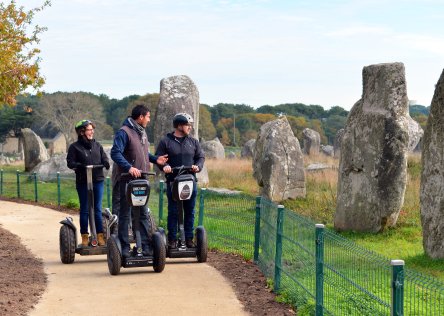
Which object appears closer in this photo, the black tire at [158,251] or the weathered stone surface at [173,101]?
the black tire at [158,251]

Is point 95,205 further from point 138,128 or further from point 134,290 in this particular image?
point 134,290

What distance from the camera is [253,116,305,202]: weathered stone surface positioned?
74.6ft

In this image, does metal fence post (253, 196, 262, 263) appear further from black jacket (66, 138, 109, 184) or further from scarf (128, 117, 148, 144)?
black jacket (66, 138, 109, 184)

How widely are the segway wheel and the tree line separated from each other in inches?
2353

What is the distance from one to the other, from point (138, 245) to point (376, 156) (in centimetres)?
627

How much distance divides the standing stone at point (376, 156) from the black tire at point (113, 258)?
6.17 meters

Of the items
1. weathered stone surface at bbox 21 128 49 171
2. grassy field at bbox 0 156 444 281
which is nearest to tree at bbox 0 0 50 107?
grassy field at bbox 0 156 444 281

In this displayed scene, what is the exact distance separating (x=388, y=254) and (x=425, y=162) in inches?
68.0

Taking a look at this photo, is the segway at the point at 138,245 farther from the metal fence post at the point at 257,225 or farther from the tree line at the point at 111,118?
the tree line at the point at 111,118

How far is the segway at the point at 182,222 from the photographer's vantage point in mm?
11789

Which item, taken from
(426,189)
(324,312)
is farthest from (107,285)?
(426,189)

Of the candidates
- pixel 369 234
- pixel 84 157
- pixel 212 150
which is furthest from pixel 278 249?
pixel 212 150

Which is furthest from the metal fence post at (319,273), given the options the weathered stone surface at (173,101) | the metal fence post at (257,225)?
the weathered stone surface at (173,101)

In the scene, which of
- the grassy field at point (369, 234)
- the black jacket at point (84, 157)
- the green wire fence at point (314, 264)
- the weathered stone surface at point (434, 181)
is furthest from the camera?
the grassy field at point (369, 234)
